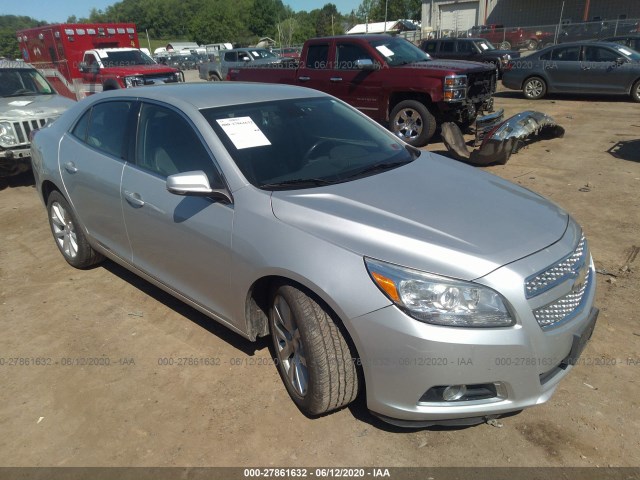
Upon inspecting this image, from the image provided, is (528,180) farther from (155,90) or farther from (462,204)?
(155,90)

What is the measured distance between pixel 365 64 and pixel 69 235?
616 cm

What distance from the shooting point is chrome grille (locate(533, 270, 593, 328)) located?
2.21 m

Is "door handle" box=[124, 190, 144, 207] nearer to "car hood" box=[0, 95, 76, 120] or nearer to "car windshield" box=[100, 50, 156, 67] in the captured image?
"car hood" box=[0, 95, 76, 120]

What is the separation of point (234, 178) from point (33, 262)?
329cm

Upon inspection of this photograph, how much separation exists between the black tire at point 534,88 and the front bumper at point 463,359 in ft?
44.2

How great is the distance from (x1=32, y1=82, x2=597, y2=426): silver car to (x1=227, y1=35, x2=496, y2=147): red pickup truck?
5180 mm

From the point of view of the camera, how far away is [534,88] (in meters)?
14.1

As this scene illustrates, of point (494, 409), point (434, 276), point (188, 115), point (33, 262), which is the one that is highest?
point (188, 115)

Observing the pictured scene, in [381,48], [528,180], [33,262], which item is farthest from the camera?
[381,48]

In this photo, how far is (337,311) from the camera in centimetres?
225

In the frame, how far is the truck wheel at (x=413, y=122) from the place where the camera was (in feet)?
28.0

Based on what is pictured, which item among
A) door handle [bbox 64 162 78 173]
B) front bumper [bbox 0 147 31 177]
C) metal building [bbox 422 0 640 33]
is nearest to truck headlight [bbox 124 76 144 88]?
front bumper [bbox 0 147 31 177]

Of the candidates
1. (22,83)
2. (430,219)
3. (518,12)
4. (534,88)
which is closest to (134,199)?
(430,219)

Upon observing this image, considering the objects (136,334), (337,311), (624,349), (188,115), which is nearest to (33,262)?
(136,334)
